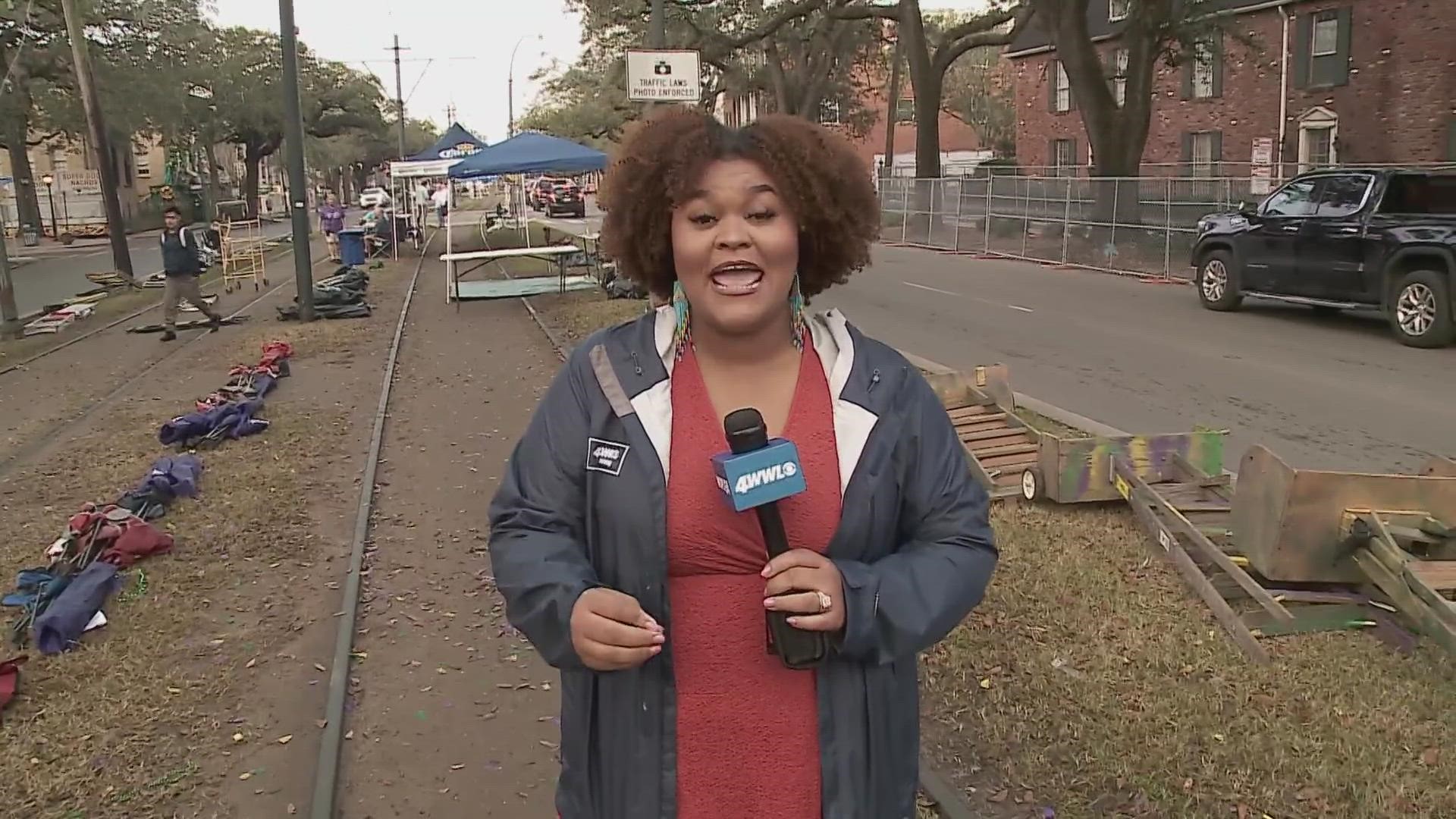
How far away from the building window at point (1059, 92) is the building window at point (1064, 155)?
1.06 meters

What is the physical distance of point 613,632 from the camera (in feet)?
5.83

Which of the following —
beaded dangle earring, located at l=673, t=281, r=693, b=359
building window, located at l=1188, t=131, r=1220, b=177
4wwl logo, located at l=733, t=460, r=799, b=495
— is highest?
building window, located at l=1188, t=131, r=1220, b=177

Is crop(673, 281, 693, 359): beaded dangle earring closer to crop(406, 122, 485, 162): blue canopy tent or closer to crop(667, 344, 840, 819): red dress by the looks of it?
crop(667, 344, 840, 819): red dress

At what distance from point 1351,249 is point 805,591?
13.2 m

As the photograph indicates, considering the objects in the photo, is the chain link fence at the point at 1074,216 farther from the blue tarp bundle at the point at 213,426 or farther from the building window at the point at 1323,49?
the building window at the point at 1323,49

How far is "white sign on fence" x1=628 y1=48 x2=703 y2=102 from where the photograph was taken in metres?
13.4

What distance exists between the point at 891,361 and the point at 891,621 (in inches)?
17.6

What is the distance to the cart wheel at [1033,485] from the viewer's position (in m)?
6.39

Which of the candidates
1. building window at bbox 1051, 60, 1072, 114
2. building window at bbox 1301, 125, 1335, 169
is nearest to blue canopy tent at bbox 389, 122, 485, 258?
building window at bbox 1051, 60, 1072, 114

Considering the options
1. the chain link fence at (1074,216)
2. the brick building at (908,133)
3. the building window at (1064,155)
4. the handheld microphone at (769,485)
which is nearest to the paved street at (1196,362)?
the chain link fence at (1074,216)

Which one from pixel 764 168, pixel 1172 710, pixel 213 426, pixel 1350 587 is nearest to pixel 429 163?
pixel 213 426

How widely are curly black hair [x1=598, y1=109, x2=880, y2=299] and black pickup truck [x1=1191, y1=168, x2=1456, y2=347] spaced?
1147cm

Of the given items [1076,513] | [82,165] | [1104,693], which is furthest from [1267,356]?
[82,165]

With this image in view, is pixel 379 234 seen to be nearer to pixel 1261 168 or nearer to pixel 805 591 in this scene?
pixel 1261 168
